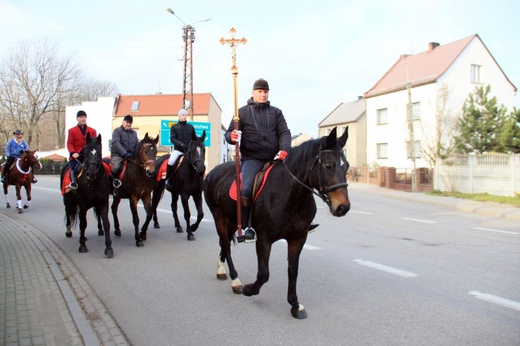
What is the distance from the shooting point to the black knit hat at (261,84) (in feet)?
17.3

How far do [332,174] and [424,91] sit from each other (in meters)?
34.5

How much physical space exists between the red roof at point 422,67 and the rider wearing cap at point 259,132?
2997 cm

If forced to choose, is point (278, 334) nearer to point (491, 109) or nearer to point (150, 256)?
point (150, 256)

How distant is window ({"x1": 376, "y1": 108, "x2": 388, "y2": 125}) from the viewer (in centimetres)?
4009

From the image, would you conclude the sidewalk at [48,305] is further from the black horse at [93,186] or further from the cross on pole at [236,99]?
the cross on pole at [236,99]

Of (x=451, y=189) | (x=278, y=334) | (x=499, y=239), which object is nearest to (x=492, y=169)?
(x=451, y=189)

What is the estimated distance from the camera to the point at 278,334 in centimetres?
422

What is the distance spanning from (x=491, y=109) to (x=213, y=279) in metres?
21.4

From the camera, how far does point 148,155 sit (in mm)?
8812

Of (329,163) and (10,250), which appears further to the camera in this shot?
(10,250)

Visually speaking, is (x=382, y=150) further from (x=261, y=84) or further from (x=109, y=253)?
(x=261, y=84)

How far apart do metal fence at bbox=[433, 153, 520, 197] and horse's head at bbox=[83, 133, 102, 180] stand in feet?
59.7

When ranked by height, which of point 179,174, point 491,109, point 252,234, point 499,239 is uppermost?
point 491,109

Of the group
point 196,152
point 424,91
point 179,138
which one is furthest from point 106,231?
point 424,91
